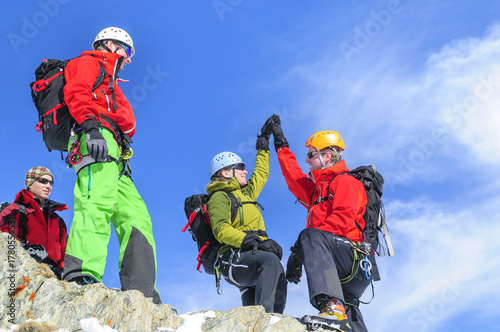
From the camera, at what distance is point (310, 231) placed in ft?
25.4

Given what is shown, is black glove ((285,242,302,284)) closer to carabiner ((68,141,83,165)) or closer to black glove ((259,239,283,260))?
black glove ((259,239,283,260))

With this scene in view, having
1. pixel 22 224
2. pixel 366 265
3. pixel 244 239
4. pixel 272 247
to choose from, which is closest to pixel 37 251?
pixel 22 224

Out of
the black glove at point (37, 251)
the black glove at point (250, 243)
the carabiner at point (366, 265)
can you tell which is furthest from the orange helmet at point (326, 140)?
the black glove at point (37, 251)

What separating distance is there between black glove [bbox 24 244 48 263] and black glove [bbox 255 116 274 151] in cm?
461

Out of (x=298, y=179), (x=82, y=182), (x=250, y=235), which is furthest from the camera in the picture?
Result: (x=298, y=179)

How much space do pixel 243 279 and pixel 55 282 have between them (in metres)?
3.16

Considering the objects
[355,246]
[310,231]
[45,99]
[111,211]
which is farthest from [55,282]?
[355,246]

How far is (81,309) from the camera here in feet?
21.5

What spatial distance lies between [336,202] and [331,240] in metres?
0.67

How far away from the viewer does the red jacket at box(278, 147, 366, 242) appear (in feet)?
26.3

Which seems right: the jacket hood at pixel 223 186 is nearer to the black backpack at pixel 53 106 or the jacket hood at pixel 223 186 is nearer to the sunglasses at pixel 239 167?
the sunglasses at pixel 239 167

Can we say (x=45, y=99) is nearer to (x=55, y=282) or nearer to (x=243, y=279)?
(x=55, y=282)

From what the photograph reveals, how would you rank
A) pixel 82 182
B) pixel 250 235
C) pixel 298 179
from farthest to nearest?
pixel 298 179 < pixel 250 235 < pixel 82 182

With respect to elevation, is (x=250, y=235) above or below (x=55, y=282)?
above
